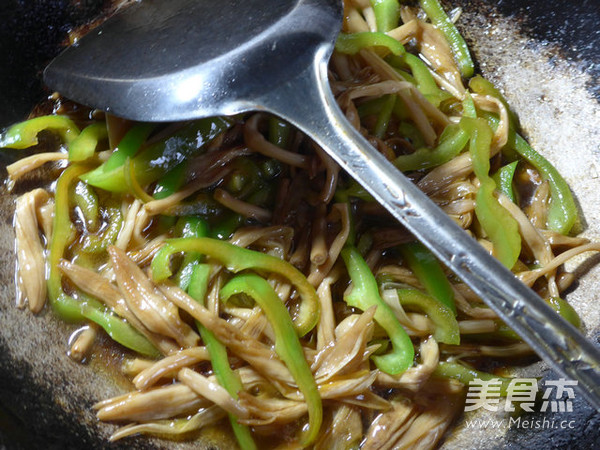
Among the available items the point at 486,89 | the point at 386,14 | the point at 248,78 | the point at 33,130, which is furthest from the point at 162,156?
the point at 486,89

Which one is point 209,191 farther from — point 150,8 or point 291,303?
point 150,8

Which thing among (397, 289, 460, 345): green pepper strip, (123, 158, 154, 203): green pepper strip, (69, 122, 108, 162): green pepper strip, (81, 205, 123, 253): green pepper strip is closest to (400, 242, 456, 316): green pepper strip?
(397, 289, 460, 345): green pepper strip

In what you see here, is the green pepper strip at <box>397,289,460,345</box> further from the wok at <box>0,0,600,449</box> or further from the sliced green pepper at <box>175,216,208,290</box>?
the sliced green pepper at <box>175,216,208,290</box>

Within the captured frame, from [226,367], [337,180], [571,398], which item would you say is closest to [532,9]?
[337,180]

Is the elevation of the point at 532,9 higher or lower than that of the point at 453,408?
higher

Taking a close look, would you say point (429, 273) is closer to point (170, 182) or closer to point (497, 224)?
point (497, 224)
